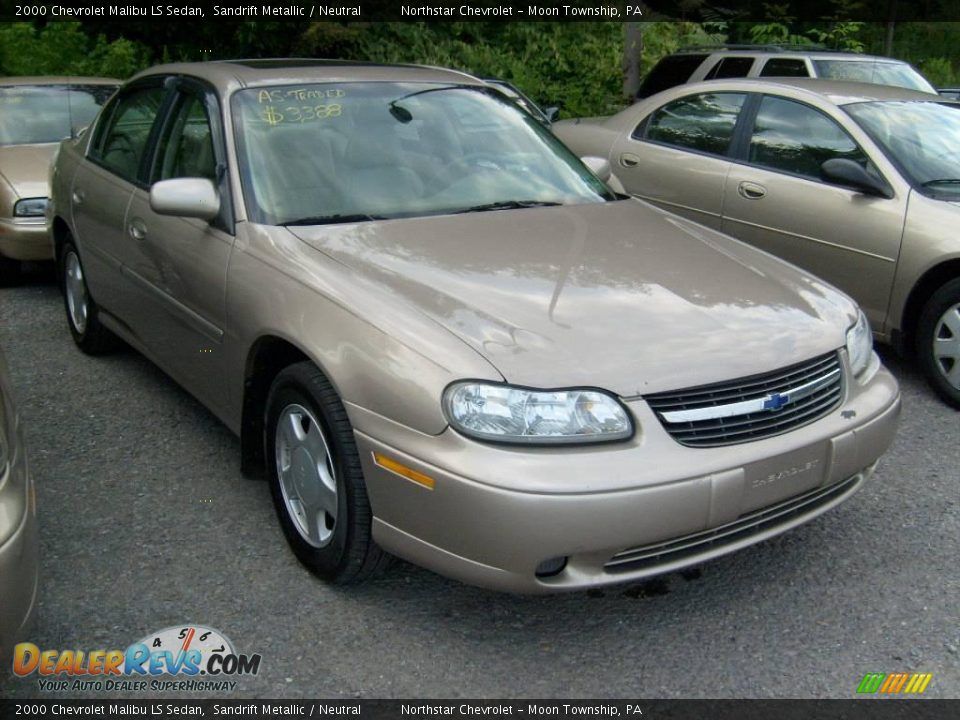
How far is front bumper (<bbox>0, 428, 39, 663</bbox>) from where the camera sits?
7.86ft

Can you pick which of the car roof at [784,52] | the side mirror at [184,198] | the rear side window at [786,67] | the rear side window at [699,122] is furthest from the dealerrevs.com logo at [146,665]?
the car roof at [784,52]

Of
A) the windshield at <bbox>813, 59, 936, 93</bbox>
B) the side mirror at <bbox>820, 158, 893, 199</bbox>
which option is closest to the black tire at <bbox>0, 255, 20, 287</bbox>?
the side mirror at <bbox>820, 158, 893, 199</bbox>

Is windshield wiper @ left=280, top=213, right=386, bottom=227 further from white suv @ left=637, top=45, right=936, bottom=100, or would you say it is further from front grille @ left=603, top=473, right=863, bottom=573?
white suv @ left=637, top=45, right=936, bottom=100

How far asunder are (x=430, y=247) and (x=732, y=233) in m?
3.08

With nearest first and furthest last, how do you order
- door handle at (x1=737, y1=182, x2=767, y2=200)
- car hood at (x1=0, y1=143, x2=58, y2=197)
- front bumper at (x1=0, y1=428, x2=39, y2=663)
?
front bumper at (x1=0, y1=428, x2=39, y2=663) < door handle at (x1=737, y1=182, x2=767, y2=200) < car hood at (x1=0, y1=143, x2=58, y2=197)

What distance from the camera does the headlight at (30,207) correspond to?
713cm

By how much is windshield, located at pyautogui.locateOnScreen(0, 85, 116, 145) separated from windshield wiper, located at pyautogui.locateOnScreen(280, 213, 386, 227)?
5350mm

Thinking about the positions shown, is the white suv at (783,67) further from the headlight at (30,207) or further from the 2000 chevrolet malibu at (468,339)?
the 2000 chevrolet malibu at (468,339)

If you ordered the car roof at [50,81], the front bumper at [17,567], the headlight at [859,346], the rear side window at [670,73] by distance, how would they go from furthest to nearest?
1. the rear side window at [670,73]
2. the car roof at [50,81]
3. the headlight at [859,346]
4. the front bumper at [17,567]

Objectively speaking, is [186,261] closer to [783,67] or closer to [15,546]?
[15,546]

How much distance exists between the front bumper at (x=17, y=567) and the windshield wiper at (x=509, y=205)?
77.0 inches

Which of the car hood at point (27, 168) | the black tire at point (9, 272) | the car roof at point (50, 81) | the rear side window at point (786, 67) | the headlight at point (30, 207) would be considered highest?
the rear side window at point (786, 67)

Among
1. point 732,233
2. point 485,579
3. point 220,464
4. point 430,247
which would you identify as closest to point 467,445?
point 485,579

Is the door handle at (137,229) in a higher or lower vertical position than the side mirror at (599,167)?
lower
